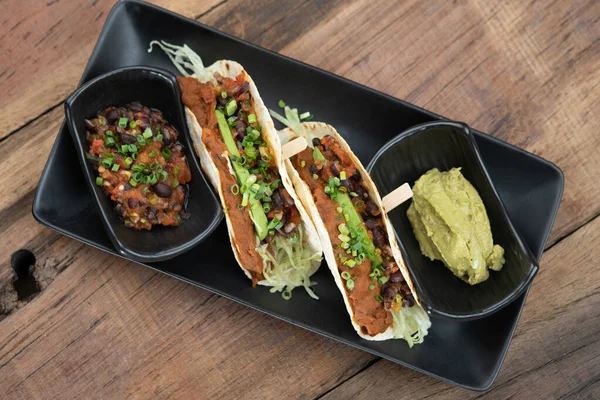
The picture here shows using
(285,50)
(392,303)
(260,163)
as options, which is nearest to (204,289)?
(260,163)

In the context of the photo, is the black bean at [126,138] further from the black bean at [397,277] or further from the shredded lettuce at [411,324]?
the shredded lettuce at [411,324]

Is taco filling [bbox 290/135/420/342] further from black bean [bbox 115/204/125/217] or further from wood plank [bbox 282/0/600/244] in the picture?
black bean [bbox 115/204/125/217]

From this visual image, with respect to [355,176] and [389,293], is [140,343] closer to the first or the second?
[389,293]

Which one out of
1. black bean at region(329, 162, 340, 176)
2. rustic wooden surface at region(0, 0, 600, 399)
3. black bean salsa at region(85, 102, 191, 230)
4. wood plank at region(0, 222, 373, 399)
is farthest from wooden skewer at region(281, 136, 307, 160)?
wood plank at region(0, 222, 373, 399)

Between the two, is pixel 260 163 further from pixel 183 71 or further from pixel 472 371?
pixel 472 371

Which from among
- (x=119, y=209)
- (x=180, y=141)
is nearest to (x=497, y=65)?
(x=180, y=141)

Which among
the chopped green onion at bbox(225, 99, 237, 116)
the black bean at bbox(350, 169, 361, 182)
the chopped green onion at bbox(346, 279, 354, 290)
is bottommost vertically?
the chopped green onion at bbox(346, 279, 354, 290)

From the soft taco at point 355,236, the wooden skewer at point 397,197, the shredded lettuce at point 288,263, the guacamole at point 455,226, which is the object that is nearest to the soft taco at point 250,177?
the shredded lettuce at point 288,263
